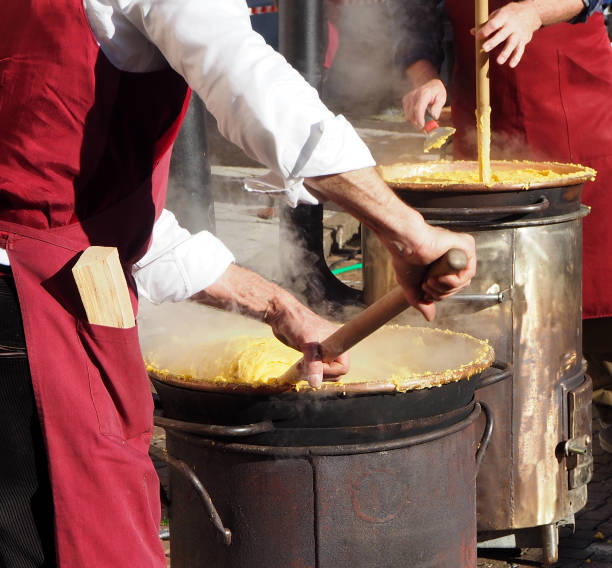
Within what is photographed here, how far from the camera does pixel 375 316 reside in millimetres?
2188

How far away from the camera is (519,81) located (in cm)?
425

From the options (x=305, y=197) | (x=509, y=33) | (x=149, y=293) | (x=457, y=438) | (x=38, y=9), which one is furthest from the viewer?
(x=509, y=33)

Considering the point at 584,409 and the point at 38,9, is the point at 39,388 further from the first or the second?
the point at 584,409

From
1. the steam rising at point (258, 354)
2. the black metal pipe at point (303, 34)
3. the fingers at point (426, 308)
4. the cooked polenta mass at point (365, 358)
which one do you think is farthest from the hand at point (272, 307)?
the black metal pipe at point (303, 34)

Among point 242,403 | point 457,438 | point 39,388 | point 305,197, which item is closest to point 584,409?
point 457,438

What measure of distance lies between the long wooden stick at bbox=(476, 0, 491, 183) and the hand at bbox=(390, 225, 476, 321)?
184 centimetres

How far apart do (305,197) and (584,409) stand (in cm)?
210

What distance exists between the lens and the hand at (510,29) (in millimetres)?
3703

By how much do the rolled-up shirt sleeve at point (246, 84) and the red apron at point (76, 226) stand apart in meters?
0.18

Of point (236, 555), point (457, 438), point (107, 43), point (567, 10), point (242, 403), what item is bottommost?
point (236, 555)

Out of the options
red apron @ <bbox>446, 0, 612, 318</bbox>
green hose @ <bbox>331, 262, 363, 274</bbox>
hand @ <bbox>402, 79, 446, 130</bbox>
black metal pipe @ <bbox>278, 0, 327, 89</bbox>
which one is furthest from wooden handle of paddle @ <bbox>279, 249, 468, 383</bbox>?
green hose @ <bbox>331, 262, 363, 274</bbox>

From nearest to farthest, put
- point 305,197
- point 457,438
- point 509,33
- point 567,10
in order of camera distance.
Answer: point 305,197
point 457,438
point 509,33
point 567,10

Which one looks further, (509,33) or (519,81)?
(519,81)

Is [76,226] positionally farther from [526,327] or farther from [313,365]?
[526,327]
